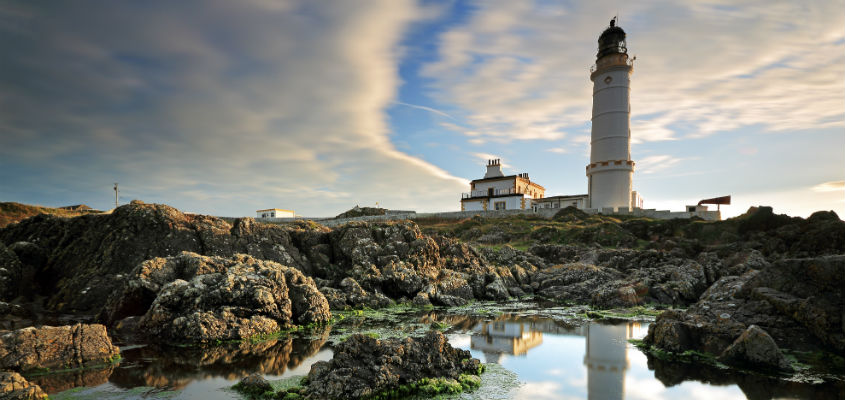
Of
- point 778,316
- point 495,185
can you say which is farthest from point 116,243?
point 495,185

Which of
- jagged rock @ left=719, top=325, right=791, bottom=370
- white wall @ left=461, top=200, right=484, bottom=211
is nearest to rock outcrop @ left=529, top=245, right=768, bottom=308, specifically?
jagged rock @ left=719, top=325, right=791, bottom=370

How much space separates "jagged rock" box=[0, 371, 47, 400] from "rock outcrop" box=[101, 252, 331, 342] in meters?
4.51

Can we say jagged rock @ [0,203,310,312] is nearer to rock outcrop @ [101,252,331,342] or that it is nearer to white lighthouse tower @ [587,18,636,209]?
rock outcrop @ [101,252,331,342]

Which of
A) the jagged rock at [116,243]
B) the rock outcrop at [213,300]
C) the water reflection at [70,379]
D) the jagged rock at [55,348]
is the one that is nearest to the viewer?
the water reflection at [70,379]

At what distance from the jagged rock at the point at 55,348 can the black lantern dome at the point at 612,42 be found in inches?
2267

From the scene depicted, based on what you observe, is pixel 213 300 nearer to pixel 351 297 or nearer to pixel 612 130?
pixel 351 297

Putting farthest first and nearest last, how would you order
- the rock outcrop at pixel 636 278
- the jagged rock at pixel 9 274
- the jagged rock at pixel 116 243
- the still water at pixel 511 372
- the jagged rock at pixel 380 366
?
1. the rock outcrop at pixel 636 278
2. the jagged rock at pixel 116 243
3. the jagged rock at pixel 9 274
4. the still water at pixel 511 372
5. the jagged rock at pixel 380 366

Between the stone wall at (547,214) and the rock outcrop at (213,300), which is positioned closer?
the rock outcrop at (213,300)

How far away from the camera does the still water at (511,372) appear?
7855mm

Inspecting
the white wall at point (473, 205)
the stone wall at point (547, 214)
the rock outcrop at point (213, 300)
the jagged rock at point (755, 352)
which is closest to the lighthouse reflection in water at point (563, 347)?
the jagged rock at point (755, 352)

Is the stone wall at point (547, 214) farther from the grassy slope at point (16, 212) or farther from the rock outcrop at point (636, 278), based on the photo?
the grassy slope at point (16, 212)

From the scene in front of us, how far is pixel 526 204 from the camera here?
61.7 meters

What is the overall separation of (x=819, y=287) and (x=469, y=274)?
14542 millimetres

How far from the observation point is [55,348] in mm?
8906
